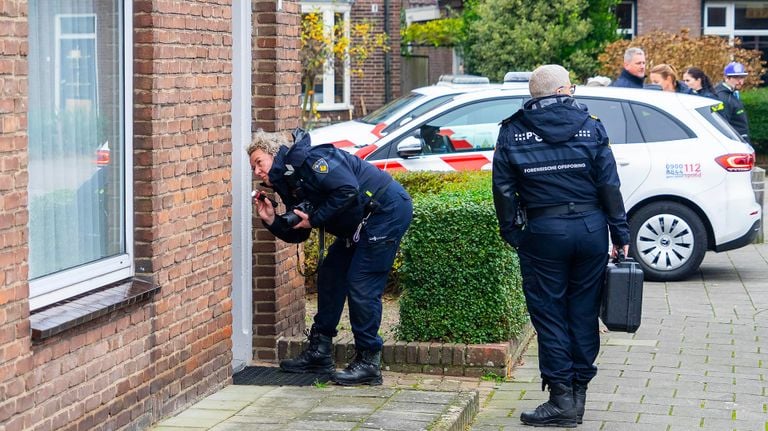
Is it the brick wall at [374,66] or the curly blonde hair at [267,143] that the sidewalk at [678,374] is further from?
the brick wall at [374,66]

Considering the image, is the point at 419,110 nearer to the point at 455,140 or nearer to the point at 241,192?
the point at 455,140

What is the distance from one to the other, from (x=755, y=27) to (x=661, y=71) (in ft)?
56.2

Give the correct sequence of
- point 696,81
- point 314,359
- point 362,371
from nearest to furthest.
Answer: point 362,371
point 314,359
point 696,81

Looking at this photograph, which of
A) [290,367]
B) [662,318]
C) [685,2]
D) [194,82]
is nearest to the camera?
[194,82]

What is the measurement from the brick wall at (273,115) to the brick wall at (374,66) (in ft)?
78.4

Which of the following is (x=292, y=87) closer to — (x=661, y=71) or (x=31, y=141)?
(x=31, y=141)

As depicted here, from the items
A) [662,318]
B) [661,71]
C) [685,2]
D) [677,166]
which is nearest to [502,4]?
[685,2]

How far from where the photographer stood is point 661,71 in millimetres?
13758

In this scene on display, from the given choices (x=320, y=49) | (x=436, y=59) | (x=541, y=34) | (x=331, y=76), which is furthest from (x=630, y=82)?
(x=436, y=59)

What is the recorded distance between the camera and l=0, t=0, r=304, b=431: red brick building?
4.91m

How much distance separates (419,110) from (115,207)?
7.19 m

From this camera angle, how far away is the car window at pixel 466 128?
1173 centimetres

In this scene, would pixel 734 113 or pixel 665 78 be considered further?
pixel 734 113

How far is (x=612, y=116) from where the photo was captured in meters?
11.6
